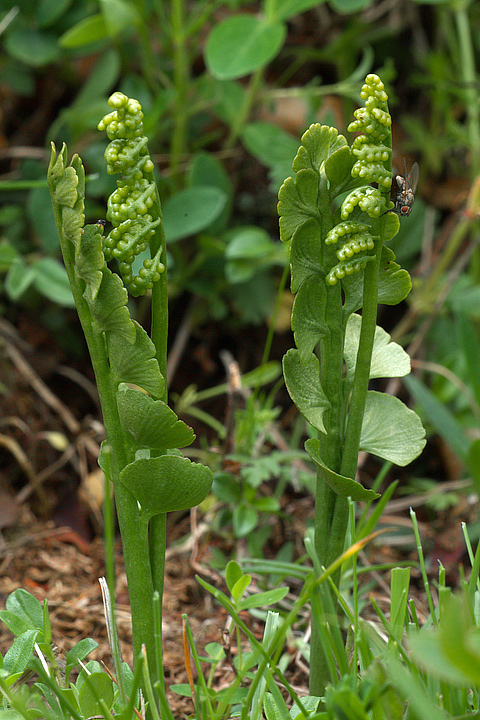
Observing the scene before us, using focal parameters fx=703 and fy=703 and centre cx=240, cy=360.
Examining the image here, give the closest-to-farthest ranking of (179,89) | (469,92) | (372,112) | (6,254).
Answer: (372,112) → (6,254) → (179,89) → (469,92)

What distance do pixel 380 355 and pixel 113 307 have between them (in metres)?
0.34

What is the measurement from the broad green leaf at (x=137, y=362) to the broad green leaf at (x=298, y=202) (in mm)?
180

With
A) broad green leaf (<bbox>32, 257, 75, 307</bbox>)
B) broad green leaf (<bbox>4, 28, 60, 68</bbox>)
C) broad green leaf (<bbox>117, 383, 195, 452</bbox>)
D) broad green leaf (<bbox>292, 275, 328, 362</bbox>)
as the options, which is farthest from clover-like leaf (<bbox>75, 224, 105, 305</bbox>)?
Answer: broad green leaf (<bbox>4, 28, 60, 68</bbox>)

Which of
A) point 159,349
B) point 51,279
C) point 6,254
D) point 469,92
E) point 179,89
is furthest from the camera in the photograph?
point 469,92

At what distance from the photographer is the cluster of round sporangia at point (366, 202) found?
2.23 feet

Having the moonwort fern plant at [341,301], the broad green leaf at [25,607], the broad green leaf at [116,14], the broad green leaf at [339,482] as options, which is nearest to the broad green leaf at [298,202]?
the moonwort fern plant at [341,301]

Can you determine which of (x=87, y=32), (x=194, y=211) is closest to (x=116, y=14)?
(x=87, y=32)

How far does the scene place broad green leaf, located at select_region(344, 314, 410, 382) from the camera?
83cm

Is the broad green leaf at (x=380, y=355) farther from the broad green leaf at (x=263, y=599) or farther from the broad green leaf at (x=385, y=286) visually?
the broad green leaf at (x=263, y=599)

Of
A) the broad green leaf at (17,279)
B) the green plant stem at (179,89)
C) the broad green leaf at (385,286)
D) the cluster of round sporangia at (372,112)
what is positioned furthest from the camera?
the green plant stem at (179,89)

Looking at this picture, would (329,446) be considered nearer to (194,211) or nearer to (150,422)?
(150,422)

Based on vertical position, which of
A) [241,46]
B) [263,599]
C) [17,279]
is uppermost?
[241,46]

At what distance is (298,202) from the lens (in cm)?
73

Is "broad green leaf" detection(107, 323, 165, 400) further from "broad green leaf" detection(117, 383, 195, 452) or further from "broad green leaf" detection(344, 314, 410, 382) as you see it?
"broad green leaf" detection(344, 314, 410, 382)
